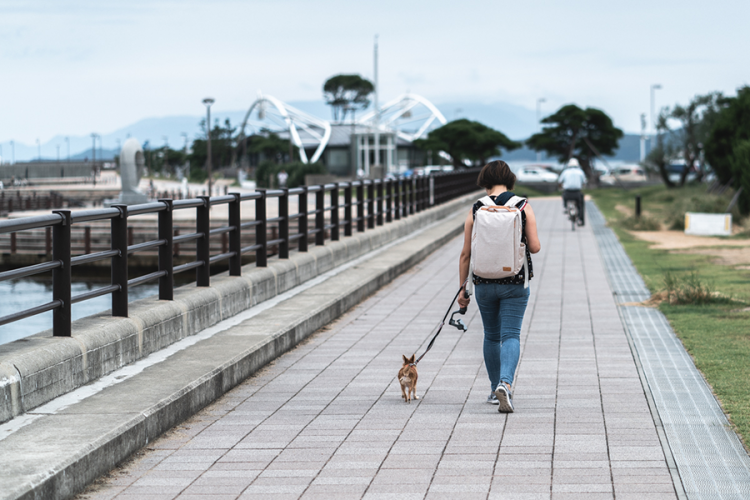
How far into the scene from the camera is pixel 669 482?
479 centimetres

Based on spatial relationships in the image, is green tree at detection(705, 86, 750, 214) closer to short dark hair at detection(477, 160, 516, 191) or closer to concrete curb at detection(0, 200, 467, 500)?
concrete curb at detection(0, 200, 467, 500)

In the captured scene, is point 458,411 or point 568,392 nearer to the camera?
point 458,411

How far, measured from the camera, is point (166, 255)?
26.2 ft

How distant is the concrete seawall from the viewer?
541 cm

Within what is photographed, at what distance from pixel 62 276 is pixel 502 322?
2.86m

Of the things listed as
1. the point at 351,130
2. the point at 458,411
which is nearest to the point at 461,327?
the point at 458,411

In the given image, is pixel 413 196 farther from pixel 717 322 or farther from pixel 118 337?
pixel 118 337

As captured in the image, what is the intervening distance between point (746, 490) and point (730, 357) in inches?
145

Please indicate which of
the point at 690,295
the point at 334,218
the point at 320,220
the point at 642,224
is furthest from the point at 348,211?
the point at 642,224

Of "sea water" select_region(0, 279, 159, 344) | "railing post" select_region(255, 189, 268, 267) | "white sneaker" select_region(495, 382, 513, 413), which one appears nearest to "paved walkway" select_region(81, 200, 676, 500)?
"white sneaker" select_region(495, 382, 513, 413)

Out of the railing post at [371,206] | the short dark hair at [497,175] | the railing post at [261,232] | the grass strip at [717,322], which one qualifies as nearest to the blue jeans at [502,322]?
the short dark hair at [497,175]

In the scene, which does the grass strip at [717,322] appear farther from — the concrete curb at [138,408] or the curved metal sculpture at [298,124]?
the curved metal sculpture at [298,124]

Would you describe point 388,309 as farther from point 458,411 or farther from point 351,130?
point 351,130

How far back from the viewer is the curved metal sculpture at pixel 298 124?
116312mm
